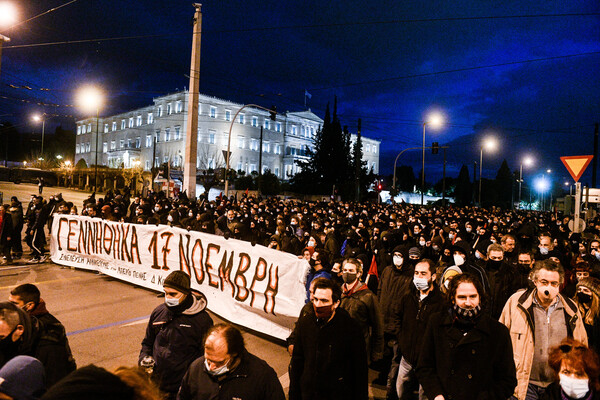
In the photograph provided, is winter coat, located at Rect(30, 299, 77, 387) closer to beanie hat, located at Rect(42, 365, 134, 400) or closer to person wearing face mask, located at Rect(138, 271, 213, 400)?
person wearing face mask, located at Rect(138, 271, 213, 400)

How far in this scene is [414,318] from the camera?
13.9 ft

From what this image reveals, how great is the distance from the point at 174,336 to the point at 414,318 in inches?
93.0

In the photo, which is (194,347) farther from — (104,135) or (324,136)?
(104,135)

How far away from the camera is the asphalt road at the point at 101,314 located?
5531 millimetres

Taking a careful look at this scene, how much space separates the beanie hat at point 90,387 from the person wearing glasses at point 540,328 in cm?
331

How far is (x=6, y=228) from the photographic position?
1138 cm

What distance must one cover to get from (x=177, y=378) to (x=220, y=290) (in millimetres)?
3985

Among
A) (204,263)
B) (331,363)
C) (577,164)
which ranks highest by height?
(577,164)

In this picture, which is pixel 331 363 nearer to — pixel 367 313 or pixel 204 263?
pixel 367 313

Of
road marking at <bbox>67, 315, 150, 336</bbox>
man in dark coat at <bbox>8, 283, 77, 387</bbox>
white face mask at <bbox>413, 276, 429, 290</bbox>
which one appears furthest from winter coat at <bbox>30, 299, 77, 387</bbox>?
road marking at <bbox>67, 315, 150, 336</bbox>

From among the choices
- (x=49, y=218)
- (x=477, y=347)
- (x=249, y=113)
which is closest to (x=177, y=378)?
(x=477, y=347)

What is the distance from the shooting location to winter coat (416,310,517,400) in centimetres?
283

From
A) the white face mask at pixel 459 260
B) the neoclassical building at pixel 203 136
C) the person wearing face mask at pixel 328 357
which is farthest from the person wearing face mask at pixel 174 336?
the neoclassical building at pixel 203 136

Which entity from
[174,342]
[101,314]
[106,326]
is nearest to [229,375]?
[174,342]
